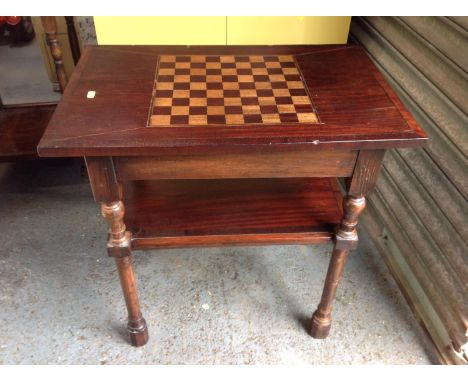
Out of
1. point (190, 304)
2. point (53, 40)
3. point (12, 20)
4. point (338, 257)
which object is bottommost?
point (190, 304)

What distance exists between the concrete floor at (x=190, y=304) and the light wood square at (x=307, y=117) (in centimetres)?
73

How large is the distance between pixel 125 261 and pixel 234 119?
1.52 feet

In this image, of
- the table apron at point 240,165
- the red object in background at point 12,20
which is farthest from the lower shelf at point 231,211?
the red object in background at point 12,20

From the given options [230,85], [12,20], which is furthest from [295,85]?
[12,20]

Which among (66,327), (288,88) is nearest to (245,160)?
(288,88)

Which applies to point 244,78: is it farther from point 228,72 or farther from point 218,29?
point 218,29

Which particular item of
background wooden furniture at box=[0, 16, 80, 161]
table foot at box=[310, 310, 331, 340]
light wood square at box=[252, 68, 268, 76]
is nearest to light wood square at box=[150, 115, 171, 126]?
light wood square at box=[252, 68, 268, 76]

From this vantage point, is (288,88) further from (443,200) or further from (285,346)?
(285,346)

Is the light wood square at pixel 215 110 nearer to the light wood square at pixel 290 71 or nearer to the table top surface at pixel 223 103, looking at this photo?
the table top surface at pixel 223 103

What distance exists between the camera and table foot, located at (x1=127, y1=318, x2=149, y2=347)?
1.25 metres

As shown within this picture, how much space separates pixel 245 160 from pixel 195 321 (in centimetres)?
68

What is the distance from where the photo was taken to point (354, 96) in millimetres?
1034

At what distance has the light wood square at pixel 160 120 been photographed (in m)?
0.92

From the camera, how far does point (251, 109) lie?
0.98 m
